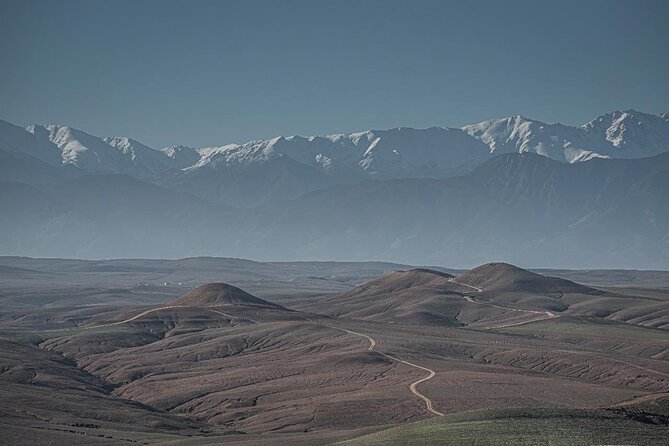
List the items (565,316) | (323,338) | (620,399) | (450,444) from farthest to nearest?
(565,316) → (323,338) → (620,399) → (450,444)

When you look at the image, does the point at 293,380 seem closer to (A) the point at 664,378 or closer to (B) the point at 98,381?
(B) the point at 98,381

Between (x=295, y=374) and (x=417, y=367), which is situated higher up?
(x=417, y=367)

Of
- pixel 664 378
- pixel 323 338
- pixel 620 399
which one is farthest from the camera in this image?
pixel 323 338

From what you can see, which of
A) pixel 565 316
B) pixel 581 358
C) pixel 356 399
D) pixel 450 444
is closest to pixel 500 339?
pixel 581 358

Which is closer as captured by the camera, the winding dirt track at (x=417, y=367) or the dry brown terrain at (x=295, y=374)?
the dry brown terrain at (x=295, y=374)

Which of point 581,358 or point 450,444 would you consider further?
point 581,358

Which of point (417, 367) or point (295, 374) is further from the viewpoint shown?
point (295, 374)

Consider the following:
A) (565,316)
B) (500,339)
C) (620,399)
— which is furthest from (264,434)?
(565,316)

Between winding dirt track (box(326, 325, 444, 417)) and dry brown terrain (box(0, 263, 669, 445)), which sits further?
winding dirt track (box(326, 325, 444, 417))
